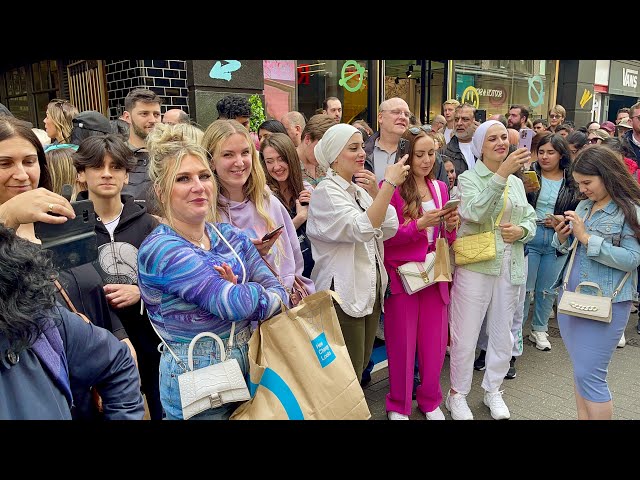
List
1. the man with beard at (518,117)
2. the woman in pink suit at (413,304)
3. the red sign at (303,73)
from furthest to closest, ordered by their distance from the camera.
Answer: the red sign at (303,73)
the man with beard at (518,117)
the woman in pink suit at (413,304)

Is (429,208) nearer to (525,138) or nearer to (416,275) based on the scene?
(416,275)

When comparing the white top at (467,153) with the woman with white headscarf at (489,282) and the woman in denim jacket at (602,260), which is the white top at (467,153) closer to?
the woman with white headscarf at (489,282)

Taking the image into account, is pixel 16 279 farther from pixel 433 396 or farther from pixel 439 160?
pixel 439 160

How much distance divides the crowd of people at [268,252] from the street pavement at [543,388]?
6.1 inches

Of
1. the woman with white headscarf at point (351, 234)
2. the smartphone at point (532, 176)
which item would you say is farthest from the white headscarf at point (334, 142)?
the smartphone at point (532, 176)

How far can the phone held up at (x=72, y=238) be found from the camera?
1.38 meters

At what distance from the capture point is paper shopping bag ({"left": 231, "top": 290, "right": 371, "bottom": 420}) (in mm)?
1895

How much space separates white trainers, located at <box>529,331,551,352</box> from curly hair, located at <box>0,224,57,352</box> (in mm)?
4851

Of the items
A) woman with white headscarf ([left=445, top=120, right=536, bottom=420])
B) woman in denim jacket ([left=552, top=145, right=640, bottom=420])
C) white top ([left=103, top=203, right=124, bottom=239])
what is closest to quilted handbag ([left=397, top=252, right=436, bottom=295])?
woman with white headscarf ([left=445, top=120, right=536, bottom=420])

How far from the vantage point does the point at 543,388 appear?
13.7ft

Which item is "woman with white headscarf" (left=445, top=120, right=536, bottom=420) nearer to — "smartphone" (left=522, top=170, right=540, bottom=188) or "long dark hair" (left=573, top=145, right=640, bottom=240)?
"smartphone" (left=522, top=170, right=540, bottom=188)

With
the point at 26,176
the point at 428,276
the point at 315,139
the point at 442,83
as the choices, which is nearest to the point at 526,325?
the point at 428,276

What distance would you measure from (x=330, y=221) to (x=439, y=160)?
6.12 ft

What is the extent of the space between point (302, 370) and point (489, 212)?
6.94 ft
